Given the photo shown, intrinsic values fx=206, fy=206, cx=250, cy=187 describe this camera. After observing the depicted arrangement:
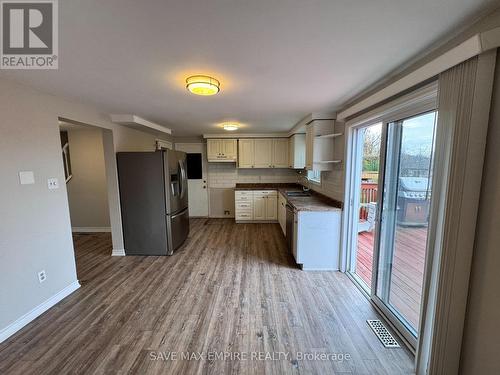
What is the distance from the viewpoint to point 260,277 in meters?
2.80

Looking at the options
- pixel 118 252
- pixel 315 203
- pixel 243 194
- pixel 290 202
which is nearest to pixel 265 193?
pixel 243 194

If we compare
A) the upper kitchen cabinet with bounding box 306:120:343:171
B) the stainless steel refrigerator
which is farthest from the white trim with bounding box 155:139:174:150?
the upper kitchen cabinet with bounding box 306:120:343:171

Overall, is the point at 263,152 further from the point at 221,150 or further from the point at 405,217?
the point at 405,217

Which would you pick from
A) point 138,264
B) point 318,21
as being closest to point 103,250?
point 138,264

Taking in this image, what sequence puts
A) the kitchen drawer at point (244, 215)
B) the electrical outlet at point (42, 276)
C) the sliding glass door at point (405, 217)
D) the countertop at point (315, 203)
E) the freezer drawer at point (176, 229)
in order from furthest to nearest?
1. the kitchen drawer at point (244, 215)
2. the freezer drawer at point (176, 229)
3. the countertop at point (315, 203)
4. the electrical outlet at point (42, 276)
5. the sliding glass door at point (405, 217)

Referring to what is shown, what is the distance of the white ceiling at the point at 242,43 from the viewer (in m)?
1.03

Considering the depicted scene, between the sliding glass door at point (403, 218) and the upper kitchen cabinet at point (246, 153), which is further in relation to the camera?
the upper kitchen cabinet at point (246, 153)

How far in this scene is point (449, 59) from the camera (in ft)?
3.92

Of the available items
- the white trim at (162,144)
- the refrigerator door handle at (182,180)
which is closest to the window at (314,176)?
the refrigerator door handle at (182,180)

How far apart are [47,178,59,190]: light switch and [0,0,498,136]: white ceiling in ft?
3.11

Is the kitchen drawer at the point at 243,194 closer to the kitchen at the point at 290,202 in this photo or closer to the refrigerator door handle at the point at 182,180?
the refrigerator door handle at the point at 182,180

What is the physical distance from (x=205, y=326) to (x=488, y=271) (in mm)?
2087

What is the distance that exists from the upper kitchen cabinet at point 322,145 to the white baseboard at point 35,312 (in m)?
3.61

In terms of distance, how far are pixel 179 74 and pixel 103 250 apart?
3.56 metres
